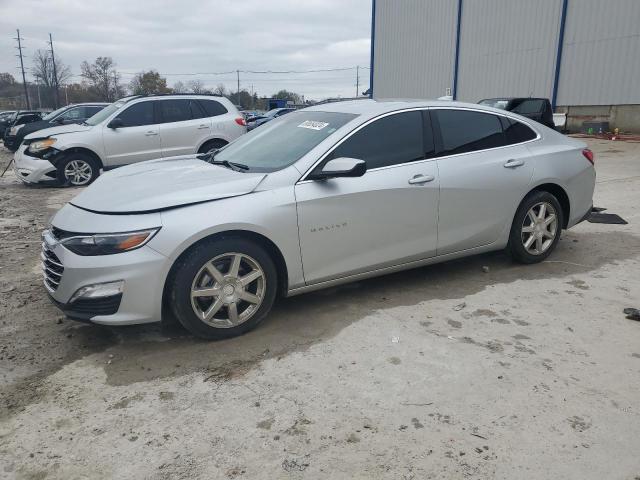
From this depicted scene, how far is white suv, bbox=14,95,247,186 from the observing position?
10.1m

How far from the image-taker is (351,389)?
9.77 feet

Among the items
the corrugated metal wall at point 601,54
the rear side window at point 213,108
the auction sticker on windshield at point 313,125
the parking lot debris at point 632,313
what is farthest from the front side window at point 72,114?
the corrugated metal wall at point 601,54

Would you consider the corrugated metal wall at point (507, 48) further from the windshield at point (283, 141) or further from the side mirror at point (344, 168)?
the side mirror at point (344, 168)

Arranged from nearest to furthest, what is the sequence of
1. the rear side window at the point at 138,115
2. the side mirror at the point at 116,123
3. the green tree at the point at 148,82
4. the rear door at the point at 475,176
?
the rear door at the point at 475,176
the side mirror at the point at 116,123
the rear side window at the point at 138,115
the green tree at the point at 148,82

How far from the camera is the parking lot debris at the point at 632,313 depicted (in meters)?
3.88

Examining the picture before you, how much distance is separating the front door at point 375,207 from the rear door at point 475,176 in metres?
0.14

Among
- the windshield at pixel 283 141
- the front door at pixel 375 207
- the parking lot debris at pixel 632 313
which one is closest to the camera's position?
the front door at pixel 375 207

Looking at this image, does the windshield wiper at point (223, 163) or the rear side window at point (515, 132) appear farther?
the rear side window at point (515, 132)

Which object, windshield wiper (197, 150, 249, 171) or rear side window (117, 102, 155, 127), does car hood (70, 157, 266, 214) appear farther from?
rear side window (117, 102, 155, 127)

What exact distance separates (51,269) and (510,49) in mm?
22771

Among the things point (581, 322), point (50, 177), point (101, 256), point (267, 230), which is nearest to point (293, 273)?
point (267, 230)

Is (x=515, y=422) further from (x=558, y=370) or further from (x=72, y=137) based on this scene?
(x=72, y=137)

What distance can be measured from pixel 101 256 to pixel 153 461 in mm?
Answer: 1379

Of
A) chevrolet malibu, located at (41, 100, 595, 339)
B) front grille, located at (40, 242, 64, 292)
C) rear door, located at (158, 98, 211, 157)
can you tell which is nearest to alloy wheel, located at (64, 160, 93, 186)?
rear door, located at (158, 98, 211, 157)
